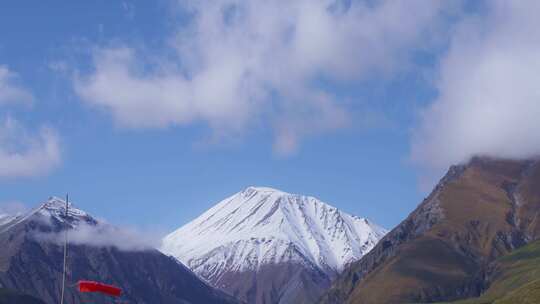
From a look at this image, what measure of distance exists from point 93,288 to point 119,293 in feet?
7.53

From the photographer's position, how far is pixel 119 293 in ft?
185

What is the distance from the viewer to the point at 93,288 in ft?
189
